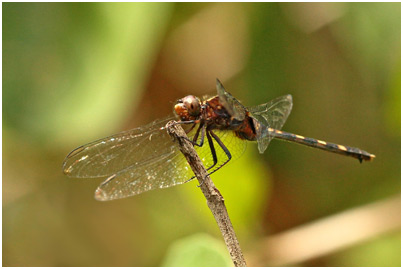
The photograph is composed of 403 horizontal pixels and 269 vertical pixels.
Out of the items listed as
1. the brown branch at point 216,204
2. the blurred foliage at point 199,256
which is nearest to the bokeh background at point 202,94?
the blurred foliage at point 199,256

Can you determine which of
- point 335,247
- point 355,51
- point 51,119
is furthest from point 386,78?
point 51,119

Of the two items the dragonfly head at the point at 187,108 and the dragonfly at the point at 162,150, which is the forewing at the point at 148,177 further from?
the dragonfly head at the point at 187,108

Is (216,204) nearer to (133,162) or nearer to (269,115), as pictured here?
(133,162)

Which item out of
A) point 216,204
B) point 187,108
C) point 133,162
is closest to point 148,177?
point 133,162

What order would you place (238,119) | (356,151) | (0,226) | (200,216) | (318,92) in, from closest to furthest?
(238,119), (356,151), (200,216), (0,226), (318,92)

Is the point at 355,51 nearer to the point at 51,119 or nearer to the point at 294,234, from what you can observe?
the point at 294,234

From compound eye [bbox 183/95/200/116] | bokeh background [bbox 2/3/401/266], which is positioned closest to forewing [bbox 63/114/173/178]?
compound eye [bbox 183/95/200/116]
